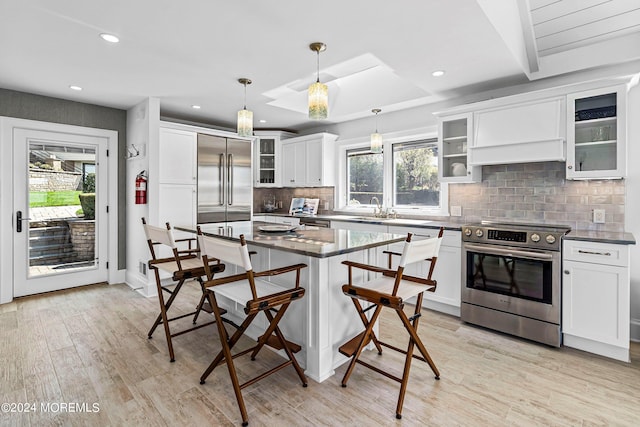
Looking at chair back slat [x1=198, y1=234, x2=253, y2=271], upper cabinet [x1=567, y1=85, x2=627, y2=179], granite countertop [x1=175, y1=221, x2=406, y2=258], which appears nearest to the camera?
chair back slat [x1=198, y1=234, x2=253, y2=271]

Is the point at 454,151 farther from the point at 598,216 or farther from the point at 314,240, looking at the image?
the point at 314,240

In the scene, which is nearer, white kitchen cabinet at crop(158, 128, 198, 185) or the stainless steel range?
the stainless steel range

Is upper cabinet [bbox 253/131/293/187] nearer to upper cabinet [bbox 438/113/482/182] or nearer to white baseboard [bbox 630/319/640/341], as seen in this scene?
upper cabinet [bbox 438/113/482/182]

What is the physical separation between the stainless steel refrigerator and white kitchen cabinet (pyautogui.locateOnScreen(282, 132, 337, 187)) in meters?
0.74

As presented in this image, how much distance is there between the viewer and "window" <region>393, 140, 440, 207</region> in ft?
14.5

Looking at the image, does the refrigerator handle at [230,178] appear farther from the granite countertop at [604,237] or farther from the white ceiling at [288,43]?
the granite countertop at [604,237]

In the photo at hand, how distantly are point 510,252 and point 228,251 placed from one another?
2.50 meters

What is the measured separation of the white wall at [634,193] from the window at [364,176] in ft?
8.98

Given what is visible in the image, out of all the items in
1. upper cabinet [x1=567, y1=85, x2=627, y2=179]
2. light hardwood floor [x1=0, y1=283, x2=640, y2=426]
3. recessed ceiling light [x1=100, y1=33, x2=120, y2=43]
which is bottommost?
light hardwood floor [x1=0, y1=283, x2=640, y2=426]

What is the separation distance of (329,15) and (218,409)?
2.60 metres

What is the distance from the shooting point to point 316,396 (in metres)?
2.05

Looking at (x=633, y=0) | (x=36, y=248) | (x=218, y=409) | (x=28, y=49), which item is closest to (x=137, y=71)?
(x=28, y=49)

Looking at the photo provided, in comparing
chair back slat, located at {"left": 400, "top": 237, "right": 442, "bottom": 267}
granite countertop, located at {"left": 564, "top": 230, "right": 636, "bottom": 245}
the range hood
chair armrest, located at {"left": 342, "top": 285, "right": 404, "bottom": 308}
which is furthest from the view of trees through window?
chair armrest, located at {"left": 342, "top": 285, "right": 404, "bottom": 308}

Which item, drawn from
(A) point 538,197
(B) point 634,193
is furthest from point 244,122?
(B) point 634,193
